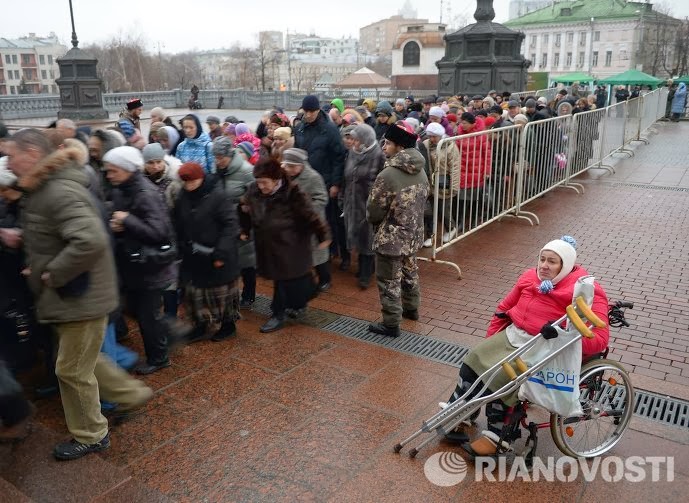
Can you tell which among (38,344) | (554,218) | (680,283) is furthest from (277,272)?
(554,218)

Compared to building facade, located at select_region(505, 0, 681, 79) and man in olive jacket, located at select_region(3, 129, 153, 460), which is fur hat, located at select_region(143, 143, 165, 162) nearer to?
man in olive jacket, located at select_region(3, 129, 153, 460)

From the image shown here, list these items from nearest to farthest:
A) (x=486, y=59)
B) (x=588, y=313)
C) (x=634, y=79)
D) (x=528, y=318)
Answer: (x=588, y=313) → (x=528, y=318) → (x=486, y=59) → (x=634, y=79)

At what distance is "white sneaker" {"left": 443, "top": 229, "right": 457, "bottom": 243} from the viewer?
306 inches

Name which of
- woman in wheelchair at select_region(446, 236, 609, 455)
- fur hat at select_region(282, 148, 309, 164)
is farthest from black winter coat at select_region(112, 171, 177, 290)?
woman in wheelchair at select_region(446, 236, 609, 455)

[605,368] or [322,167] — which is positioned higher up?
[322,167]

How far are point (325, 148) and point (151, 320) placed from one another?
10.2ft

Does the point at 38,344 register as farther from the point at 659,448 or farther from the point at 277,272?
the point at 659,448

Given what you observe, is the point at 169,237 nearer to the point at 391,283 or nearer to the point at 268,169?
the point at 268,169

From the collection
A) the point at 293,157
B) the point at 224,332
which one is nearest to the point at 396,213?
the point at 293,157

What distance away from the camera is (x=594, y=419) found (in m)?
3.58

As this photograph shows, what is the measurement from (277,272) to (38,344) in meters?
1.89

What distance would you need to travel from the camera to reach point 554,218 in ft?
31.3

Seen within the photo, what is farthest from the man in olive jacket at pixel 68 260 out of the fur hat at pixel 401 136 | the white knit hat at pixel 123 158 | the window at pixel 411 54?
the window at pixel 411 54

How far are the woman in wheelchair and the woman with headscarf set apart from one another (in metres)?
4.40
